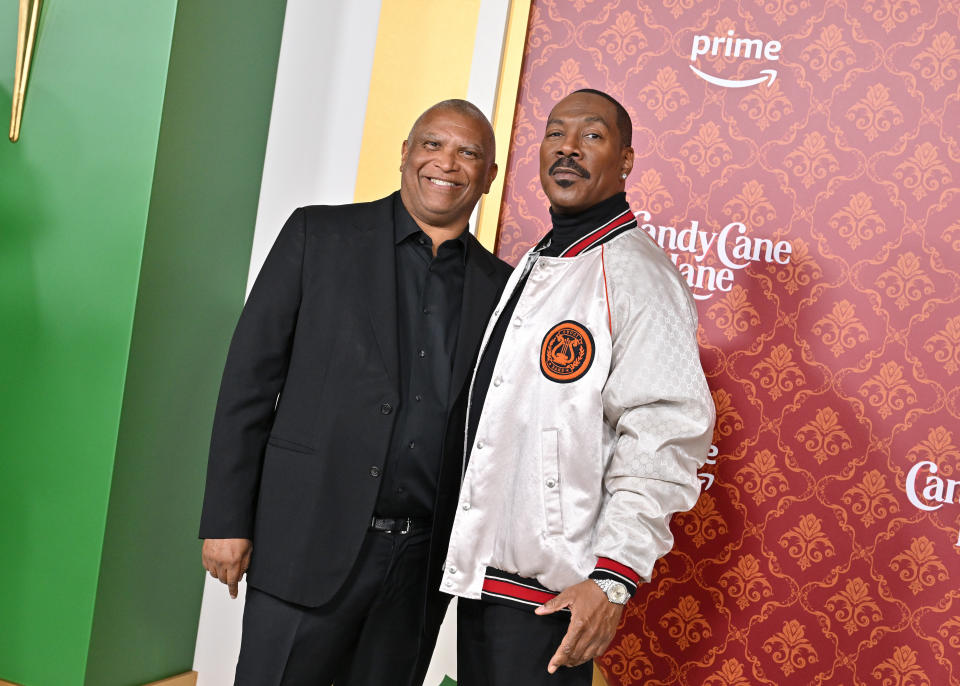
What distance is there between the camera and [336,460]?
1.77 m

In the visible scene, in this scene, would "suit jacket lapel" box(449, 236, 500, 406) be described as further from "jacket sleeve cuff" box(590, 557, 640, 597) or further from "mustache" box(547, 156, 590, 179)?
"jacket sleeve cuff" box(590, 557, 640, 597)

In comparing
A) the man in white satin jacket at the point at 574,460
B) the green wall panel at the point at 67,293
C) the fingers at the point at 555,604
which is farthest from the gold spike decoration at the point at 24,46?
the fingers at the point at 555,604

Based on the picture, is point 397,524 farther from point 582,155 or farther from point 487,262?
point 582,155

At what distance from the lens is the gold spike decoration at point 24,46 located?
2.53 meters

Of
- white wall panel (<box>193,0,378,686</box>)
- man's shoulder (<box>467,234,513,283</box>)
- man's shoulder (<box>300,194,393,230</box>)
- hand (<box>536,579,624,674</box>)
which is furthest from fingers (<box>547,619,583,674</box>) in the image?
white wall panel (<box>193,0,378,686</box>)

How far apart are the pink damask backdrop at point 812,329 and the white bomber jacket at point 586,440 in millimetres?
984

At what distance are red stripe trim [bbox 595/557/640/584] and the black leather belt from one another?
0.47 meters

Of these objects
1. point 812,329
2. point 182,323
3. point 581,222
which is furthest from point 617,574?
point 182,323

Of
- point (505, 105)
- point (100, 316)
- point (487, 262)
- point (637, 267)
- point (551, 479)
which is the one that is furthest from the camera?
point (505, 105)

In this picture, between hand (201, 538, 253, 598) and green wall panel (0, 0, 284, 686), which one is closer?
hand (201, 538, 253, 598)

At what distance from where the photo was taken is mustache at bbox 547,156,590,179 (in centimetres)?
186

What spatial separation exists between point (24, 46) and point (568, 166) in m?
1.69

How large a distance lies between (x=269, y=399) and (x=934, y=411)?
179cm

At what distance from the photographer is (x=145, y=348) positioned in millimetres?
2516
